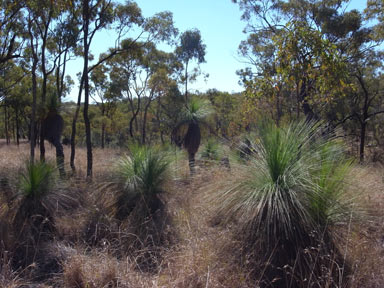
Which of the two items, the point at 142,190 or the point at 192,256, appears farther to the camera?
the point at 142,190

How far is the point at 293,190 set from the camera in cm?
447

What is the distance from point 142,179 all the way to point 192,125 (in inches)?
243

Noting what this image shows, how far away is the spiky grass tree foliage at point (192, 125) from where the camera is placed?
13008 mm

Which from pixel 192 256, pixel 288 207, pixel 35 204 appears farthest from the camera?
pixel 35 204

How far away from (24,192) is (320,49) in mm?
6391

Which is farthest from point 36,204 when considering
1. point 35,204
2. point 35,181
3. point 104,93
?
point 104,93

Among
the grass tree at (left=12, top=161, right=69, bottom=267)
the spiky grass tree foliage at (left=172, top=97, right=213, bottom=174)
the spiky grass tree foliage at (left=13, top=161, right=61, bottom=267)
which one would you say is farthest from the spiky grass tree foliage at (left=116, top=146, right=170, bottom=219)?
the spiky grass tree foliage at (left=172, top=97, right=213, bottom=174)

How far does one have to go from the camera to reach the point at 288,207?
434 cm

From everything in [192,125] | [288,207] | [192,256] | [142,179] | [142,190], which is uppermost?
[192,125]

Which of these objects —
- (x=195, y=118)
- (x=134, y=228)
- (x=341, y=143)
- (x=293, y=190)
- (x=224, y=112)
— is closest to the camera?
(x=293, y=190)

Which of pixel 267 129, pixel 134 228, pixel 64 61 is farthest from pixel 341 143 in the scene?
pixel 64 61

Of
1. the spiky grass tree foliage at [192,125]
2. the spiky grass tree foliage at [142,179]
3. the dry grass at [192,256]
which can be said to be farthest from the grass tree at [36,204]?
the spiky grass tree foliage at [192,125]

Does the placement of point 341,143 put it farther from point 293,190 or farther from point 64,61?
point 64,61

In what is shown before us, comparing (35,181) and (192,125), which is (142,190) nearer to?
(35,181)
